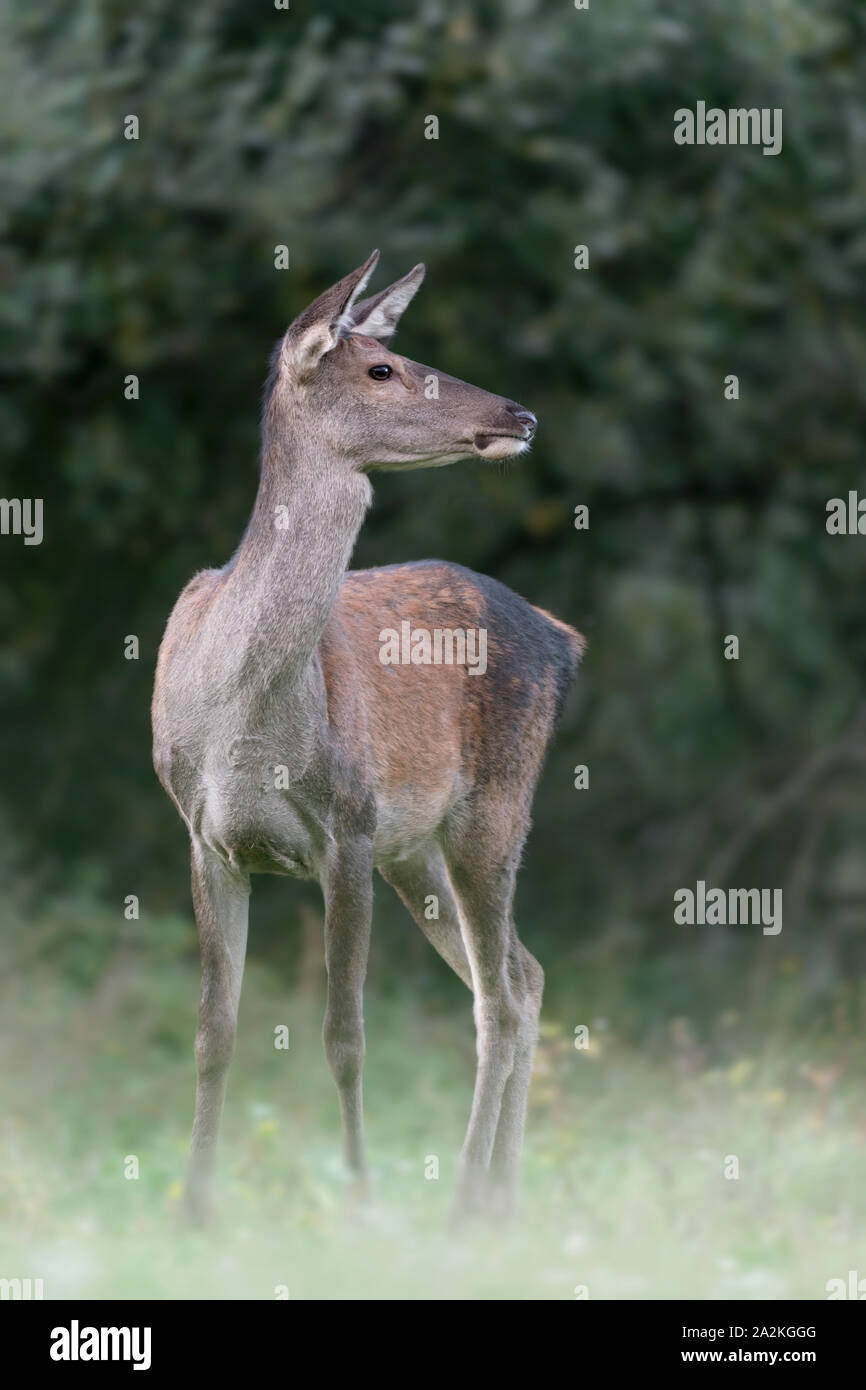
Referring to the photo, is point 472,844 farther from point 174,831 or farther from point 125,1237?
point 174,831

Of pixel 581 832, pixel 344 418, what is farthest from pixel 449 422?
pixel 581 832

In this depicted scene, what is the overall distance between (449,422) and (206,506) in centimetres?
635

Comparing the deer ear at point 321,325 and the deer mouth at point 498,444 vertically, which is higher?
the deer ear at point 321,325

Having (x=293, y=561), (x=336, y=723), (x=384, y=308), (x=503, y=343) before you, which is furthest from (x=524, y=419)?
(x=503, y=343)

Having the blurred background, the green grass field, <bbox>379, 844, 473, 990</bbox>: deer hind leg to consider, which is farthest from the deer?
the blurred background

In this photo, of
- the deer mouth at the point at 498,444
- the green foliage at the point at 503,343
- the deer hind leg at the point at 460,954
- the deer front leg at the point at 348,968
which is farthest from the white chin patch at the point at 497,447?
the green foliage at the point at 503,343

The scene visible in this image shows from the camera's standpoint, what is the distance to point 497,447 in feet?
19.9

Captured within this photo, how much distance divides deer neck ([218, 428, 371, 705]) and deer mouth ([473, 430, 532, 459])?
380 millimetres

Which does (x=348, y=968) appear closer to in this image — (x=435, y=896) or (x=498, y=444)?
(x=435, y=896)

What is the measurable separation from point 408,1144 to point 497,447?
3.76 meters

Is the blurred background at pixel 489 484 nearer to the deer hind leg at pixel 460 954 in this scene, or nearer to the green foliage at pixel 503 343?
the green foliage at pixel 503 343

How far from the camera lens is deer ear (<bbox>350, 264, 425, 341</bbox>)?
6215 millimetres

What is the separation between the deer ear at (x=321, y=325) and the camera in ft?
19.6

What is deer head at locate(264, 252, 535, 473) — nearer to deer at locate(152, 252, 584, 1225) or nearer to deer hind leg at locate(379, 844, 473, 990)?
deer at locate(152, 252, 584, 1225)
